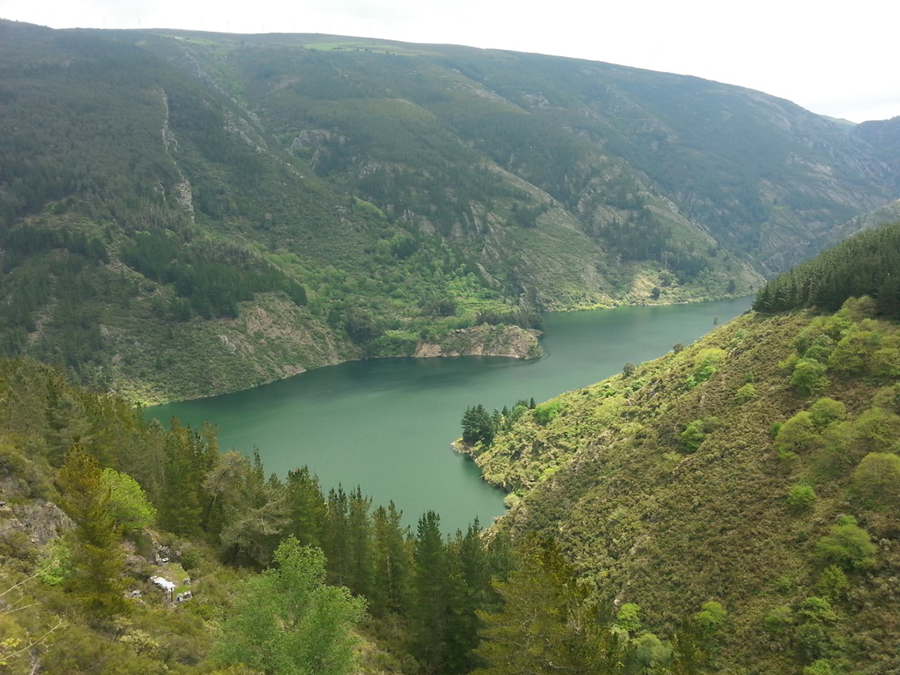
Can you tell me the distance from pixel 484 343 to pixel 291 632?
14599 centimetres

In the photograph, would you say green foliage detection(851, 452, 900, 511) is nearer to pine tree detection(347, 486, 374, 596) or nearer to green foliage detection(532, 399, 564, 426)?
pine tree detection(347, 486, 374, 596)

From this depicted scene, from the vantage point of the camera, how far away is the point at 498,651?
73.8 feet

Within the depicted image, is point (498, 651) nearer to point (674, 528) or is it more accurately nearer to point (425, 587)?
point (425, 587)

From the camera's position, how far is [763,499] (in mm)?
39469

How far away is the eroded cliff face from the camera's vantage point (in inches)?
6486

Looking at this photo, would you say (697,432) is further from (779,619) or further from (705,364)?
(779,619)

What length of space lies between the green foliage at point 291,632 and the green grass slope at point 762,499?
21.1 m

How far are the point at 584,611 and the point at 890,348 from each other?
114 ft

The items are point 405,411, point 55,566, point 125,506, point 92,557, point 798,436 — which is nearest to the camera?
point 92,557

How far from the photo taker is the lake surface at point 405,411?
78438 millimetres

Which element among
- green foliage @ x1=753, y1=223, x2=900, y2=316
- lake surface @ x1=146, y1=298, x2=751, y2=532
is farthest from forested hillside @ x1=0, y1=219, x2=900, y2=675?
lake surface @ x1=146, y1=298, x2=751, y2=532

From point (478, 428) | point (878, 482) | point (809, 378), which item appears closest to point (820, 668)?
point (878, 482)

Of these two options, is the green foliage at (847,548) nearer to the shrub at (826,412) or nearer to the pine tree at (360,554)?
the shrub at (826,412)

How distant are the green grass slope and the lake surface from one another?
20.4 metres
